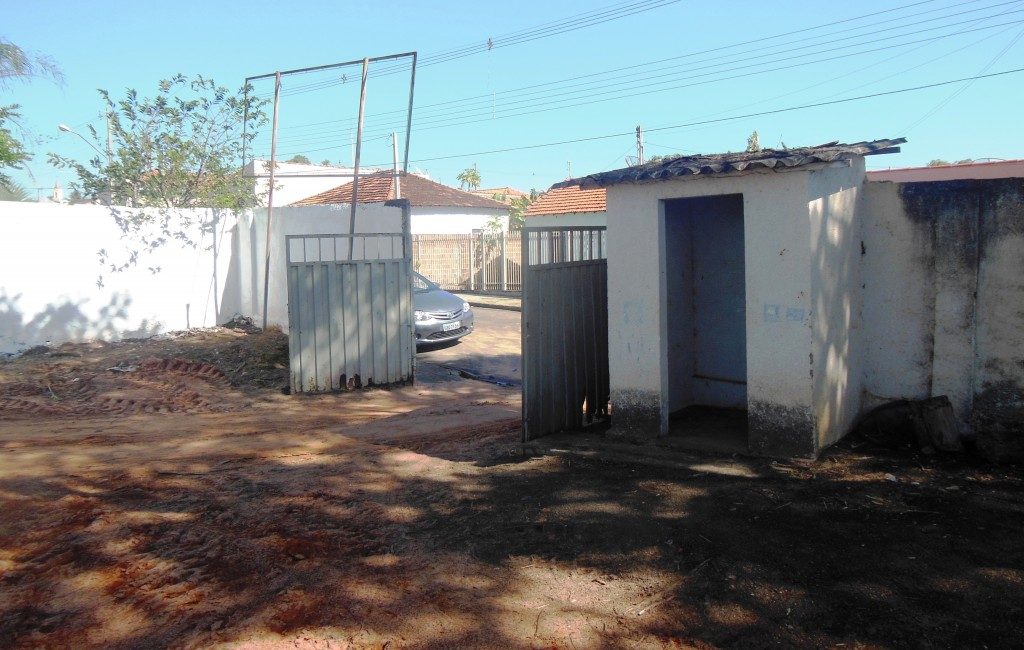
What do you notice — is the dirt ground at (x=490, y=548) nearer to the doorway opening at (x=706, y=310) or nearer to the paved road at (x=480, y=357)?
the doorway opening at (x=706, y=310)

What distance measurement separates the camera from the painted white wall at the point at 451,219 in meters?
33.2

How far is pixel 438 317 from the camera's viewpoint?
47.1ft

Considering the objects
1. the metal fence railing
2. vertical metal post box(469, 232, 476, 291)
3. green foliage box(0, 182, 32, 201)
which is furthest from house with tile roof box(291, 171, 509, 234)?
green foliage box(0, 182, 32, 201)

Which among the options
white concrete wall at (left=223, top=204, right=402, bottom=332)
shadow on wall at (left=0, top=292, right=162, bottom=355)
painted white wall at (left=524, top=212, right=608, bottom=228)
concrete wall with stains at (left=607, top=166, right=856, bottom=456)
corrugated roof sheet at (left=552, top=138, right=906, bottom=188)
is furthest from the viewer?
painted white wall at (left=524, top=212, right=608, bottom=228)

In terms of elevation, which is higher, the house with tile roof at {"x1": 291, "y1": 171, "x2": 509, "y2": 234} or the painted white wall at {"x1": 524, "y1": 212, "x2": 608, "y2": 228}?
the house with tile roof at {"x1": 291, "y1": 171, "x2": 509, "y2": 234}

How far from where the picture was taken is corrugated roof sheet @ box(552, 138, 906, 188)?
6051 millimetres

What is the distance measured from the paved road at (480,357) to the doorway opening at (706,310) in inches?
158

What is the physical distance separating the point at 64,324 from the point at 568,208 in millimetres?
19672

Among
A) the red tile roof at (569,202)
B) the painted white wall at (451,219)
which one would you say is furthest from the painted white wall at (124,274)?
the painted white wall at (451,219)

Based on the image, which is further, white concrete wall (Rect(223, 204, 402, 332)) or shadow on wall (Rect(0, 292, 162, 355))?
white concrete wall (Rect(223, 204, 402, 332))

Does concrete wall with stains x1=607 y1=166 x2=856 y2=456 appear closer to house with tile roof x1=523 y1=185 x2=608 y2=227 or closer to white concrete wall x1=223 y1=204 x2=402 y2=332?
white concrete wall x1=223 y1=204 x2=402 y2=332

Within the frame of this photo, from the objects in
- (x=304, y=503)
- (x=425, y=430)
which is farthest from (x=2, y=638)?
(x=425, y=430)

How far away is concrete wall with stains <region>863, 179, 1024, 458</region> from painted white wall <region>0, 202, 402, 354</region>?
7.97m

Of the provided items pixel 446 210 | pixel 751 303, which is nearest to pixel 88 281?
pixel 751 303
